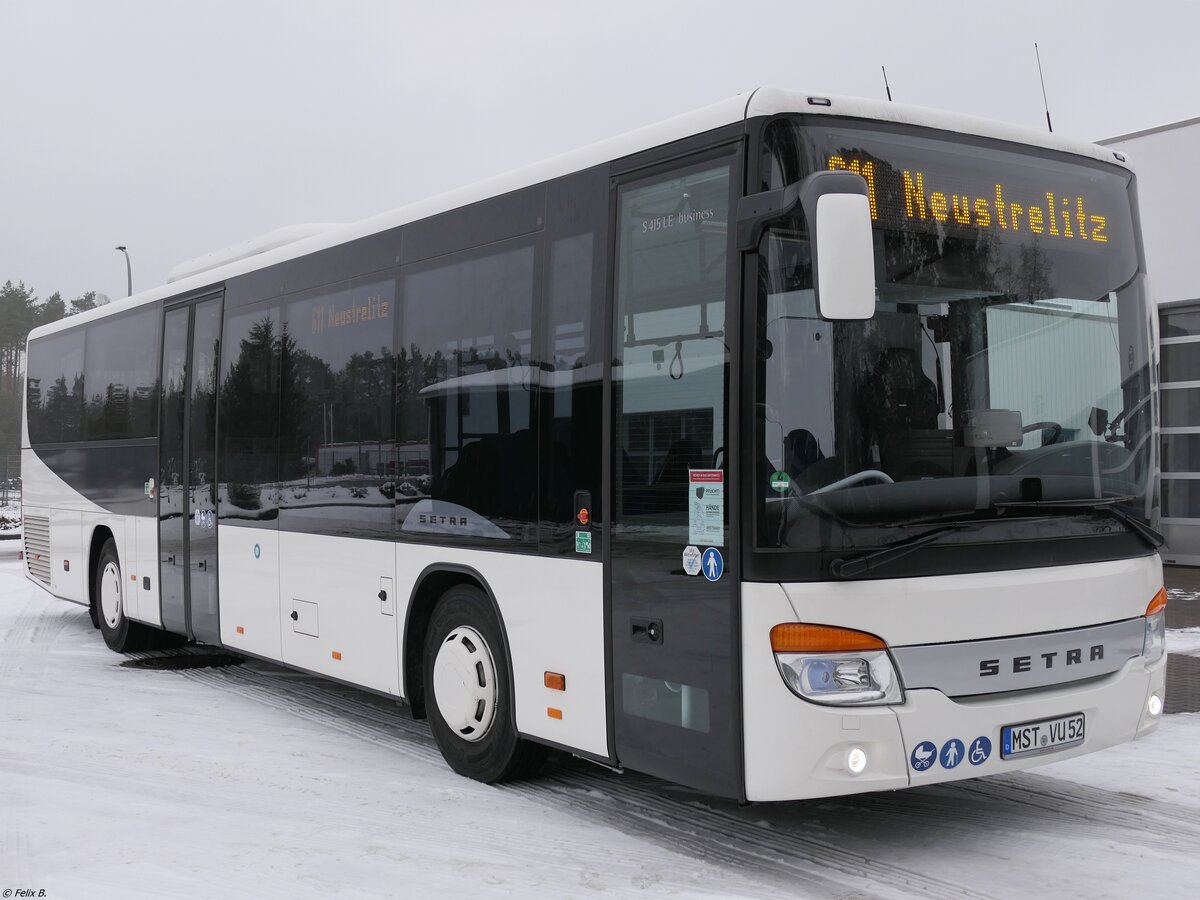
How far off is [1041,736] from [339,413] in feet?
16.0

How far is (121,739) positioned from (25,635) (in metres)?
5.95

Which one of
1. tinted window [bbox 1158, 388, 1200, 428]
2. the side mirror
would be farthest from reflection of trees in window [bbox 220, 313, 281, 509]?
tinted window [bbox 1158, 388, 1200, 428]

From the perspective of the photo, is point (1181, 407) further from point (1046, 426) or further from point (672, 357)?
point (672, 357)

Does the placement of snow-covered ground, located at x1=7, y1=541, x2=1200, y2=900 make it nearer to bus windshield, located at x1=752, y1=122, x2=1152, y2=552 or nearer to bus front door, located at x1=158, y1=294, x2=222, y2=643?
bus windshield, located at x1=752, y1=122, x2=1152, y2=552

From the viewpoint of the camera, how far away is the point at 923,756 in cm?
480

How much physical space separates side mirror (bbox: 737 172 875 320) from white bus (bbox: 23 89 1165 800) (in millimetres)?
11


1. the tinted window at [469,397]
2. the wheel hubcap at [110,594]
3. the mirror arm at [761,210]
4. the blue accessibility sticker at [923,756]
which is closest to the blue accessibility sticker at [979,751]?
the blue accessibility sticker at [923,756]

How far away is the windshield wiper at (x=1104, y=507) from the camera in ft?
16.8

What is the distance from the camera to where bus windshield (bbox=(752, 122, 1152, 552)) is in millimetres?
4812

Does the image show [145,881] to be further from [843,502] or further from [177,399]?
[177,399]

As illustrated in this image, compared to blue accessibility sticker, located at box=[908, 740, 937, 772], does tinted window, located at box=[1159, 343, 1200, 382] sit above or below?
above

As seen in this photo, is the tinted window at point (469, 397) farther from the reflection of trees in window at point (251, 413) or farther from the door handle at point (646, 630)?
the reflection of trees in window at point (251, 413)

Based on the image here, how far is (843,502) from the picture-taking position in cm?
478

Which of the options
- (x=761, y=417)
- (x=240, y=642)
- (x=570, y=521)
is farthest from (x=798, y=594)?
(x=240, y=642)
